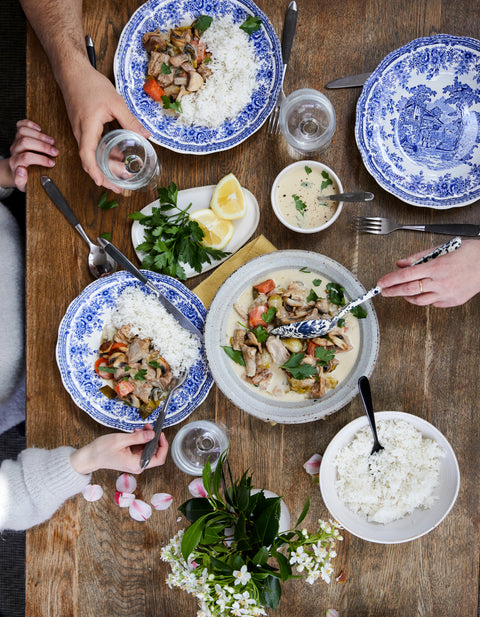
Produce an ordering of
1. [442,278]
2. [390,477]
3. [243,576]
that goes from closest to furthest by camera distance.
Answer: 1. [243,576]
2. [442,278]
3. [390,477]

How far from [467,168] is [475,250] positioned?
0.94 ft

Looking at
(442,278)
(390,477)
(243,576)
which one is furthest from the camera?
(390,477)

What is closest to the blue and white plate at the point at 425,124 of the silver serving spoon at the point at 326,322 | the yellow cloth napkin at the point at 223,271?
the silver serving spoon at the point at 326,322

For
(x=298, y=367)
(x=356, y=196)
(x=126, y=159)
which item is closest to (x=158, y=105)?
(x=126, y=159)

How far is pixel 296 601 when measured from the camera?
1.59 meters

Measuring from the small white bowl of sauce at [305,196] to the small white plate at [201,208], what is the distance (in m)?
0.09

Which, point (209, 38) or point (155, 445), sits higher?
point (209, 38)

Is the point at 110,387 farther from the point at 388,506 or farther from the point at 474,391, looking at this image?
the point at 474,391

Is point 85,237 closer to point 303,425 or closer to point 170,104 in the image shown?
point 170,104

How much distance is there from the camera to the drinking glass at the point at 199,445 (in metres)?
1.55

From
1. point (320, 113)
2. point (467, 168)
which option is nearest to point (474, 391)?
point (467, 168)

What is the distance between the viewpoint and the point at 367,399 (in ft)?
4.80

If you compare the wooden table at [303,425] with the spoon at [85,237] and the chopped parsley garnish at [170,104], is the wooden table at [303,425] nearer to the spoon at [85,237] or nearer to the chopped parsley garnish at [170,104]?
the spoon at [85,237]

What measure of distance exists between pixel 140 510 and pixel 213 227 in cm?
91
